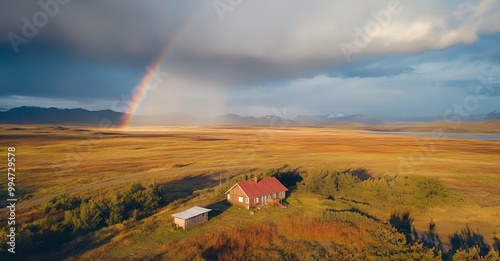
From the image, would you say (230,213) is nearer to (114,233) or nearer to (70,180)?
(114,233)

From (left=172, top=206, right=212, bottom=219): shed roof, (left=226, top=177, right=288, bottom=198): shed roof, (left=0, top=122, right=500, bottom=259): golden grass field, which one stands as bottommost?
(left=0, top=122, right=500, bottom=259): golden grass field

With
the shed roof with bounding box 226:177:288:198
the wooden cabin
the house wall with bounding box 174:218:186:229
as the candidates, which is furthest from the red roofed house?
the house wall with bounding box 174:218:186:229

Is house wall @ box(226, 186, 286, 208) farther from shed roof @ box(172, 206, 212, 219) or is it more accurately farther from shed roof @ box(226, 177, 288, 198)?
shed roof @ box(172, 206, 212, 219)

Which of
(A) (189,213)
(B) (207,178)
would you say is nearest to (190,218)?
(A) (189,213)

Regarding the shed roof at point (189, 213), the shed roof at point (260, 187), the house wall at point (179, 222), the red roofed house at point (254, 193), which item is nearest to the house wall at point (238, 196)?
the red roofed house at point (254, 193)

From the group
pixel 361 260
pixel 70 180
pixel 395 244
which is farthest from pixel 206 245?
pixel 70 180
